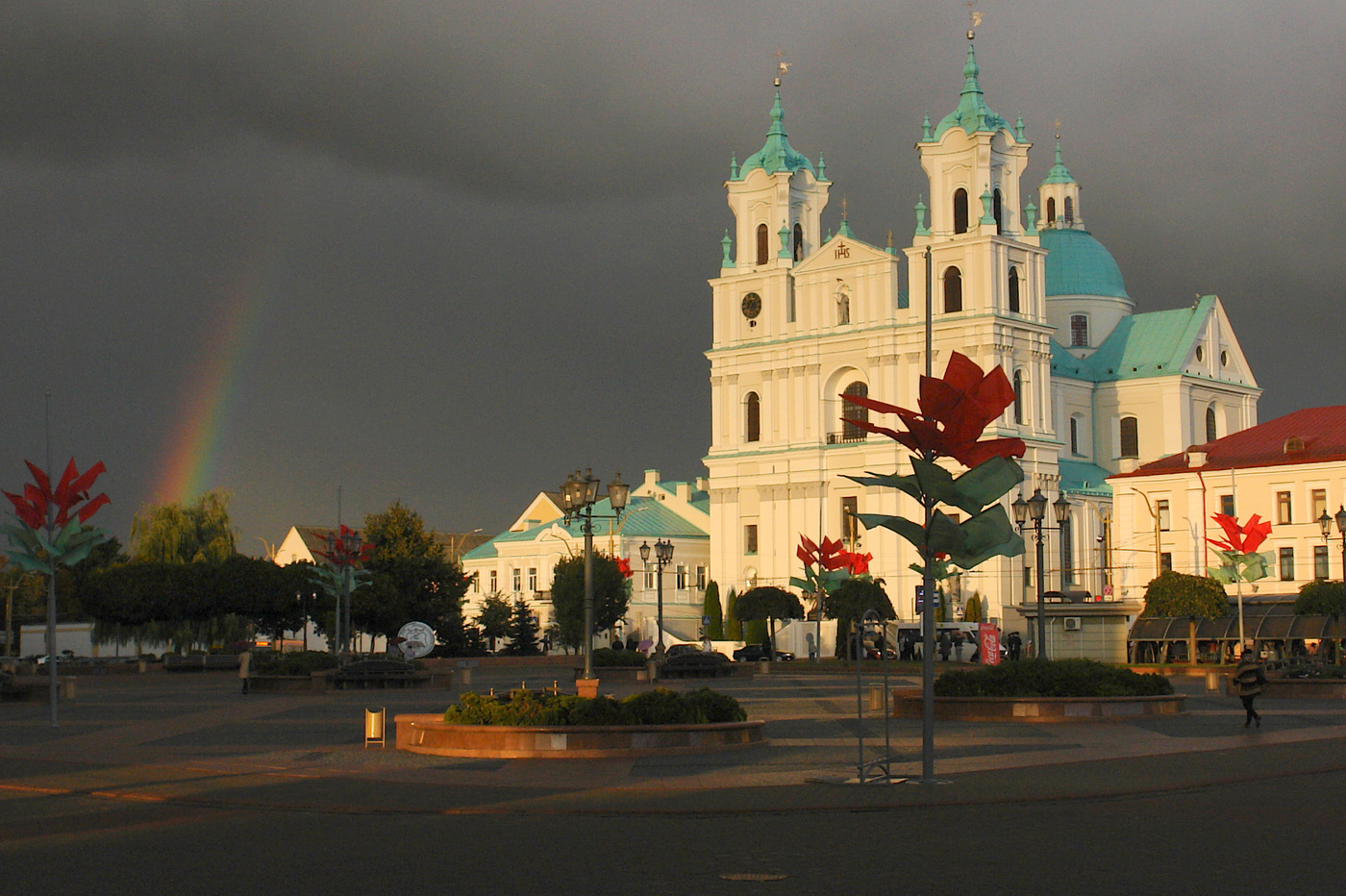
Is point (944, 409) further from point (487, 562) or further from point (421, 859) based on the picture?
point (487, 562)

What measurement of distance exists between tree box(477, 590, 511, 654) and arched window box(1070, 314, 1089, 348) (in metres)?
45.3

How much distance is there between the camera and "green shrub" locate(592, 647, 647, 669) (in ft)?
182

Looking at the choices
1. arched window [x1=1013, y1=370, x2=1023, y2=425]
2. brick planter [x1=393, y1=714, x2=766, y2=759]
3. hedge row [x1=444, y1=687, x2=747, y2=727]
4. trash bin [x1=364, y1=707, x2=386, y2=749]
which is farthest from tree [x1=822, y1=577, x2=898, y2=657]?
brick planter [x1=393, y1=714, x2=766, y2=759]

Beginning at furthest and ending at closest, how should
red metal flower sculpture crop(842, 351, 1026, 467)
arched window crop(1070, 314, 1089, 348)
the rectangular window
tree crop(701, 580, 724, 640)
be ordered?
arched window crop(1070, 314, 1089, 348), tree crop(701, 580, 724, 640), the rectangular window, red metal flower sculpture crop(842, 351, 1026, 467)

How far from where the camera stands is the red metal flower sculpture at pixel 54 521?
105 feet

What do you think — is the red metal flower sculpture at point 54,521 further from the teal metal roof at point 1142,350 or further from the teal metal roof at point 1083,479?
the teal metal roof at point 1142,350

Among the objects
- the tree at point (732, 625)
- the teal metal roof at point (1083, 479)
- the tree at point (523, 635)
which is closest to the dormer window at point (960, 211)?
the teal metal roof at point (1083, 479)

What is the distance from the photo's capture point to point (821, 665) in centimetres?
6600

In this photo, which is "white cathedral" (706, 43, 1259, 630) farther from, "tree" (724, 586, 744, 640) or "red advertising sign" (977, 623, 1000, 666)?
"red advertising sign" (977, 623, 1000, 666)

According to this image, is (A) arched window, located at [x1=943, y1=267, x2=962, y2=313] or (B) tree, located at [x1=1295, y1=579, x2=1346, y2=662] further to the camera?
(A) arched window, located at [x1=943, y1=267, x2=962, y2=313]

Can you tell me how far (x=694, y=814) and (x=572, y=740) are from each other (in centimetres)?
600

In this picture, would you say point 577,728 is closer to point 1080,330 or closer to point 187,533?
point 187,533

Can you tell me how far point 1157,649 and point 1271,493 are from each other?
47.1 feet

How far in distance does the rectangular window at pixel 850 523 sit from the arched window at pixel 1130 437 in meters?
19.7
